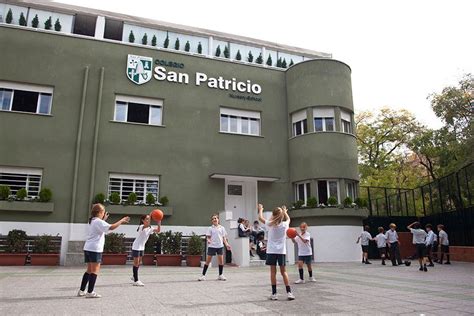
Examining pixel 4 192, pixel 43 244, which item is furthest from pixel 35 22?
pixel 43 244

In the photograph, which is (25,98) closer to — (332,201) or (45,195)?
(45,195)

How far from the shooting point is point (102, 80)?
19391 millimetres

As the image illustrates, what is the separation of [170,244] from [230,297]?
9645mm

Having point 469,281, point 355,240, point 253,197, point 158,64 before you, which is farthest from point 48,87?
point 469,281

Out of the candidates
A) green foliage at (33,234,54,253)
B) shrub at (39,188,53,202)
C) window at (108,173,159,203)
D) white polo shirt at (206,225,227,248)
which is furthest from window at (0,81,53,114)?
white polo shirt at (206,225,227,248)

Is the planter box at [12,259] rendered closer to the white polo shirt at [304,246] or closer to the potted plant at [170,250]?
the potted plant at [170,250]

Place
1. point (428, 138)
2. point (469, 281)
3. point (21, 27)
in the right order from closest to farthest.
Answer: point (469, 281)
point (21, 27)
point (428, 138)

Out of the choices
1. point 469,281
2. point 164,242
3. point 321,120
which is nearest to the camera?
point 469,281

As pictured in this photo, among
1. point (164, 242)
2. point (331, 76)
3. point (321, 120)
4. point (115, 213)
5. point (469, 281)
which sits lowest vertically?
point (469, 281)

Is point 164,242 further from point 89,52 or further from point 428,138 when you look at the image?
point 428,138

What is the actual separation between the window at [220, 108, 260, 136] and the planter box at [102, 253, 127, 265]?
8.57 meters

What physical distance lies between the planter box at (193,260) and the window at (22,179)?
25.1ft

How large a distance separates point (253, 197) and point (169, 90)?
7373mm

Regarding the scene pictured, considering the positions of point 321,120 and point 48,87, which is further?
point 321,120
